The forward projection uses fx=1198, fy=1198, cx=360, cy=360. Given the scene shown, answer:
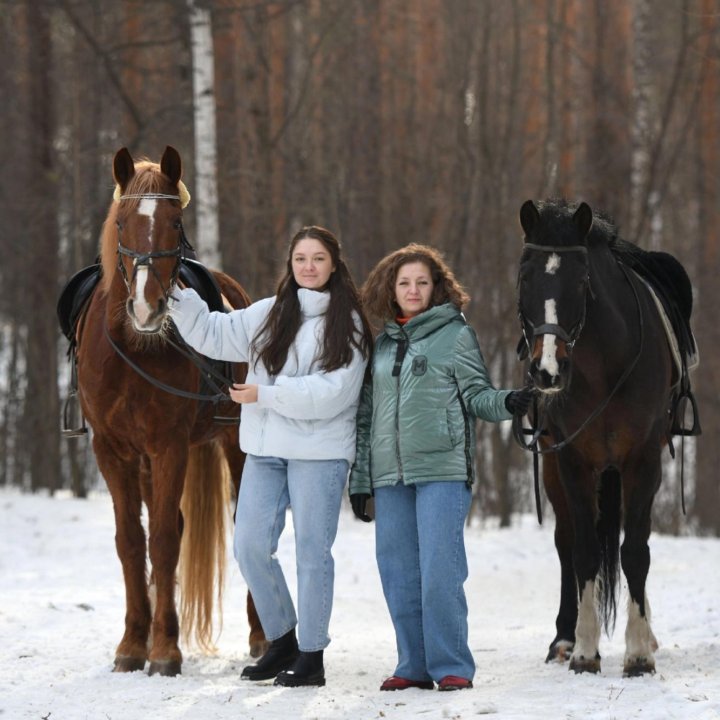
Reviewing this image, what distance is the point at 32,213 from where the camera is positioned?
1573cm

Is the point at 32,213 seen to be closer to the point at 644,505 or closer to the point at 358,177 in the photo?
the point at 358,177

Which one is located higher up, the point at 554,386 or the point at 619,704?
the point at 554,386

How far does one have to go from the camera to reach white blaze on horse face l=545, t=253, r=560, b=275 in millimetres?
5230

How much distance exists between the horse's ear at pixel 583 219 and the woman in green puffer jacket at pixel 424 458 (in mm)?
603

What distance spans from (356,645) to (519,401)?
8.55ft

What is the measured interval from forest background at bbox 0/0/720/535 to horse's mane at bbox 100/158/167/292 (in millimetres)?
5497

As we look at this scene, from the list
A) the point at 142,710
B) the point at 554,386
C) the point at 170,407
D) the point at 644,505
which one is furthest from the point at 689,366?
the point at 142,710

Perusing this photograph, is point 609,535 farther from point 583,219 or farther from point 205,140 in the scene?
point 205,140

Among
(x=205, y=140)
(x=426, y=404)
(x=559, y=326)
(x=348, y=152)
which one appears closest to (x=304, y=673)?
(x=426, y=404)

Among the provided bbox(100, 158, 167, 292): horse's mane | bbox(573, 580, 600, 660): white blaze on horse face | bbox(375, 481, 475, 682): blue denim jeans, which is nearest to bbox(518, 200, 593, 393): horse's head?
bbox(375, 481, 475, 682): blue denim jeans

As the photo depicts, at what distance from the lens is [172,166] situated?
5676 millimetres

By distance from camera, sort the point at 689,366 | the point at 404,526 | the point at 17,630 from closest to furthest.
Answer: the point at 404,526 < the point at 689,366 < the point at 17,630

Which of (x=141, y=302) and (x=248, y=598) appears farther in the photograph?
(x=248, y=598)

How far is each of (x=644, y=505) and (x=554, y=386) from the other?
1.02m
